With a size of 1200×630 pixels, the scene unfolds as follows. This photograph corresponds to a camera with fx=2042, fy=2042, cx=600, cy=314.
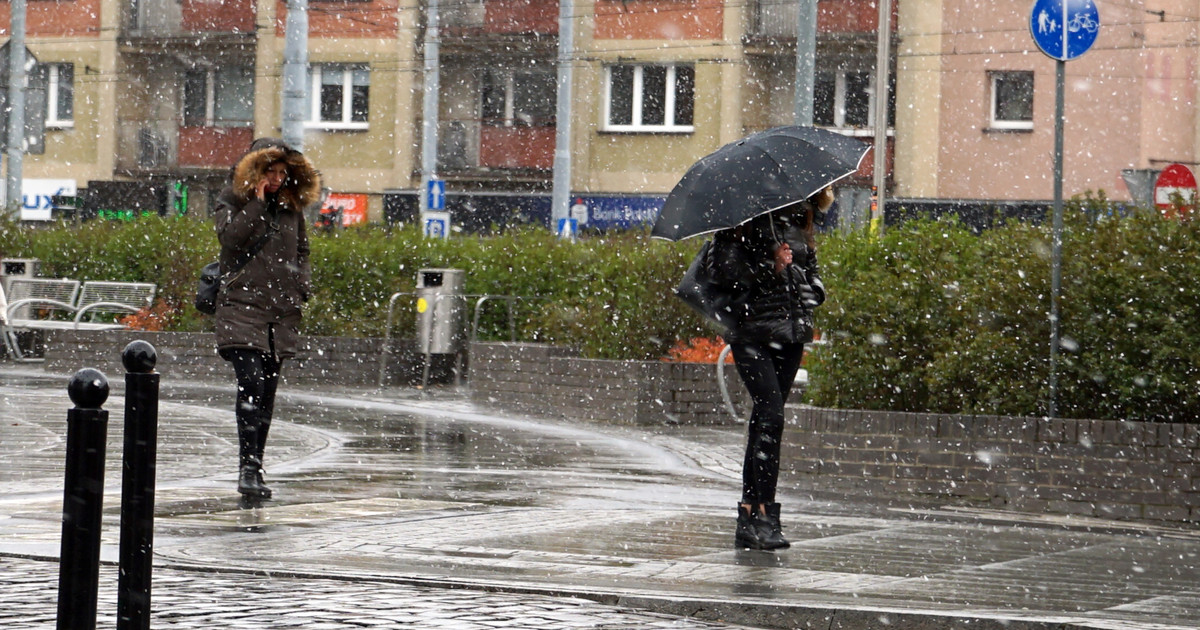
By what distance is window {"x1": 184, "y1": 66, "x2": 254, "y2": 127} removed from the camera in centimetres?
5125

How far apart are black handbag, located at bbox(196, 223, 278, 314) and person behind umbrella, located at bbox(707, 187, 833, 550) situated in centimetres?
260

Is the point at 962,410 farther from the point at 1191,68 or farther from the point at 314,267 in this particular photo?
the point at 1191,68

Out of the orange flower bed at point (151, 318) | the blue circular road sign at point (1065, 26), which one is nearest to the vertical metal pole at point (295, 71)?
the orange flower bed at point (151, 318)

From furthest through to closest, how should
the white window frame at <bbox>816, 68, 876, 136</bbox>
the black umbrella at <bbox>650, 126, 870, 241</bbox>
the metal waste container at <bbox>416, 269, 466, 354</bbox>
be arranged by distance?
the white window frame at <bbox>816, 68, 876, 136</bbox> → the metal waste container at <bbox>416, 269, 466, 354</bbox> → the black umbrella at <bbox>650, 126, 870, 241</bbox>

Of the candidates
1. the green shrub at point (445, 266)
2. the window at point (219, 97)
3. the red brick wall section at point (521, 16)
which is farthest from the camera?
the window at point (219, 97)

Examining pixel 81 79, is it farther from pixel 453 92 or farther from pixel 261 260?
pixel 261 260

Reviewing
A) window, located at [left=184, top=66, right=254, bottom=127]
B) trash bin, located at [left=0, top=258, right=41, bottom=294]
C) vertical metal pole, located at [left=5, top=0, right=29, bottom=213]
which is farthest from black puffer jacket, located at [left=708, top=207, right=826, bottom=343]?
window, located at [left=184, top=66, right=254, bottom=127]

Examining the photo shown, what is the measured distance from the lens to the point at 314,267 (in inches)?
890

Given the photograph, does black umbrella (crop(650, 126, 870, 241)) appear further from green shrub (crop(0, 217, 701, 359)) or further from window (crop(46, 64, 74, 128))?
window (crop(46, 64, 74, 128))

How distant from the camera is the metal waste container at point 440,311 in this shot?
68.7 feet

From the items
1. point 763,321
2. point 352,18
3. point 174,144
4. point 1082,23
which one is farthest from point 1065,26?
point 174,144

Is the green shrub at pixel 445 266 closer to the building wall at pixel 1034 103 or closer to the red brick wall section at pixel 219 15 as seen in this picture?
the building wall at pixel 1034 103

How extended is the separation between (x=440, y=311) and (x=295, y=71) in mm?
4803

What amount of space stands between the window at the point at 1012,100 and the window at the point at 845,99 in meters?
2.72
